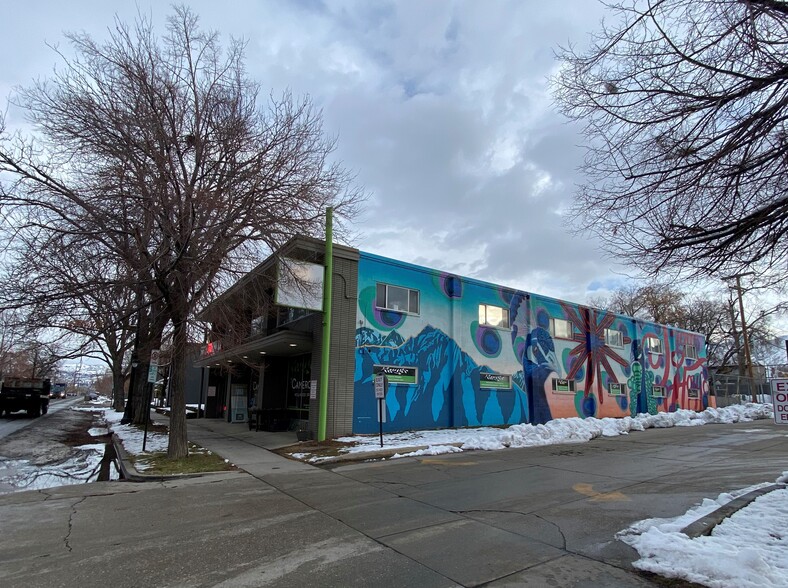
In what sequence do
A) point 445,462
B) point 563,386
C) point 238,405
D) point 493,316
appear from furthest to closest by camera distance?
point 238,405, point 563,386, point 493,316, point 445,462

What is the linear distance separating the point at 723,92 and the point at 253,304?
41.0 ft

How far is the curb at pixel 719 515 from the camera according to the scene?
5.76 metres

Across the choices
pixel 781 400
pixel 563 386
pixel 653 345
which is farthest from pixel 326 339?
pixel 653 345

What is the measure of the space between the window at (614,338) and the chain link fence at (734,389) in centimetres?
1421

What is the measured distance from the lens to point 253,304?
47.9 ft

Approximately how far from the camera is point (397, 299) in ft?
60.5

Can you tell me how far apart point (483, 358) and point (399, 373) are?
181 inches

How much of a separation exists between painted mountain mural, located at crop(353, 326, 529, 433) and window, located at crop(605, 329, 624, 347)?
883 centimetres

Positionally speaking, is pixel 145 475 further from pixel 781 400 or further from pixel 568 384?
pixel 568 384

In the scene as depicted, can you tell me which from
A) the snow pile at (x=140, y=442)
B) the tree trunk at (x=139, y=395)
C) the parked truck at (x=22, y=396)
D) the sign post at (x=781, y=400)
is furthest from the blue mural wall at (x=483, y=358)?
the parked truck at (x=22, y=396)

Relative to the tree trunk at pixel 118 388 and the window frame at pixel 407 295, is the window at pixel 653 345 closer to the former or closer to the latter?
the window frame at pixel 407 295

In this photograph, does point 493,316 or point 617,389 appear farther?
point 617,389

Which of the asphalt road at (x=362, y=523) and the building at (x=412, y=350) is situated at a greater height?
the building at (x=412, y=350)

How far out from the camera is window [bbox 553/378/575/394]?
77.3 feet
